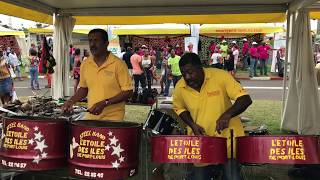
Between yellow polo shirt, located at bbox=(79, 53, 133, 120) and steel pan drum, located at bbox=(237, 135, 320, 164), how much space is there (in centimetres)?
111

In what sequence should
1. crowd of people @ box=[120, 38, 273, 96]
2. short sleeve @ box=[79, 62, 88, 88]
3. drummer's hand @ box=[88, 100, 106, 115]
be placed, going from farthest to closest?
crowd of people @ box=[120, 38, 273, 96] < short sleeve @ box=[79, 62, 88, 88] < drummer's hand @ box=[88, 100, 106, 115]

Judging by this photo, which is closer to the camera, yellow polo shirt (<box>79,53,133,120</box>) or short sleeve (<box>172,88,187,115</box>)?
short sleeve (<box>172,88,187,115</box>)

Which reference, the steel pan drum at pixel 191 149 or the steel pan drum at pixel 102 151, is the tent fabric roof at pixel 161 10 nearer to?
the steel pan drum at pixel 102 151

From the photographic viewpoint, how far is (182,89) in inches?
110

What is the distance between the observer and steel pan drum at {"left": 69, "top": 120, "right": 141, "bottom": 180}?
8.08ft

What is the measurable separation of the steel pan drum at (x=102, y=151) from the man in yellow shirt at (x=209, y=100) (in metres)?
0.41

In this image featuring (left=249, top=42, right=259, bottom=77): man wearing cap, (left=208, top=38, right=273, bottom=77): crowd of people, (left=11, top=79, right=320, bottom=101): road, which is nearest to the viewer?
(left=11, top=79, right=320, bottom=101): road

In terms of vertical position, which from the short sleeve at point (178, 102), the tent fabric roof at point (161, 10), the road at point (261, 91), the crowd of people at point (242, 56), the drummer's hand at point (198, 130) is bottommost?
the road at point (261, 91)

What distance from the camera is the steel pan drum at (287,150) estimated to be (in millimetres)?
2373

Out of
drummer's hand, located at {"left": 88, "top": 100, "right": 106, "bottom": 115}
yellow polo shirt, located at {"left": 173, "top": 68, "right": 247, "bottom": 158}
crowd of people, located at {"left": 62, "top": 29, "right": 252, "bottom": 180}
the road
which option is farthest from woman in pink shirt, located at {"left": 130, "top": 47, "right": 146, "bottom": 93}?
yellow polo shirt, located at {"left": 173, "top": 68, "right": 247, "bottom": 158}

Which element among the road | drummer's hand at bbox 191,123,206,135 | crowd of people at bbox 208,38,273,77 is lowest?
the road

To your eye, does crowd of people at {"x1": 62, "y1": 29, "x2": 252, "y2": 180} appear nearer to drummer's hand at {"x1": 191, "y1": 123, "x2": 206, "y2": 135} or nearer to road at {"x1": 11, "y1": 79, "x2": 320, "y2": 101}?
A: drummer's hand at {"x1": 191, "y1": 123, "x2": 206, "y2": 135}

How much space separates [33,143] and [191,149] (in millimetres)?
903

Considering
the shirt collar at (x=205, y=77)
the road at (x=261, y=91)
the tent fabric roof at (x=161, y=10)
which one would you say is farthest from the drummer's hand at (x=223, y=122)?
the road at (x=261, y=91)
